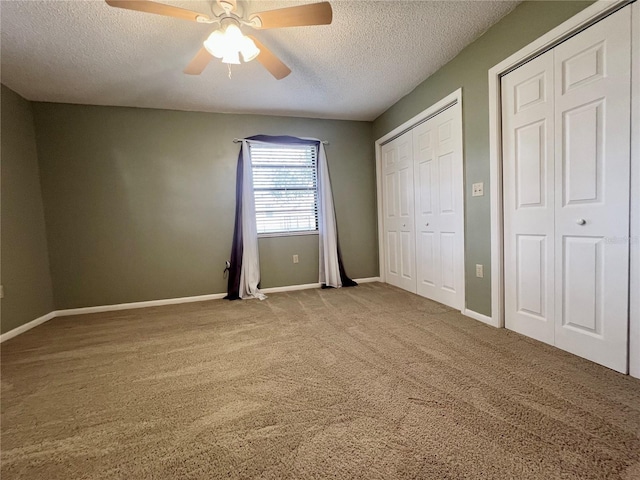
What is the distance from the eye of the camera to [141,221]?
3293 millimetres

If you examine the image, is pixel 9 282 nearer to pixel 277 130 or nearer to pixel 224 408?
pixel 224 408

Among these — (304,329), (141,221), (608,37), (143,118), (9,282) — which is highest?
(143,118)

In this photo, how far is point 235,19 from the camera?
1.73 metres

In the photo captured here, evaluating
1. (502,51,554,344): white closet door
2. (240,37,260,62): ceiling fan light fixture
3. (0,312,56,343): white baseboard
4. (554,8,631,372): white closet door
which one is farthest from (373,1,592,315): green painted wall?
(0,312,56,343): white baseboard

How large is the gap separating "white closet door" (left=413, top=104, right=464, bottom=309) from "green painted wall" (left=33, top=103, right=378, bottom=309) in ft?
4.83

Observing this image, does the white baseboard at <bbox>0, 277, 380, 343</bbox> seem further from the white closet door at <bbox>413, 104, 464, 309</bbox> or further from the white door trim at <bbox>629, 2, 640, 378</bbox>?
the white door trim at <bbox>629, 2, 640, 378</bbox>

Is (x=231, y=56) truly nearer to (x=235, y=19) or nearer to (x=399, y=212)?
(x=235, y=19)

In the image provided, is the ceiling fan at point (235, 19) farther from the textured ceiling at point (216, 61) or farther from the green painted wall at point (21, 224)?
the green painted wall at point (21, 224)

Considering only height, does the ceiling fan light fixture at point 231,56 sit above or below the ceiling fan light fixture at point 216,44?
below

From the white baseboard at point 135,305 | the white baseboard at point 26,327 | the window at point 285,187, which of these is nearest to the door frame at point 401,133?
the window at point 285,187

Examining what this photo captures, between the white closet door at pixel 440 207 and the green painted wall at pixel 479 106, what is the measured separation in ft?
0.34

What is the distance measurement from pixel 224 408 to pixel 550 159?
8.11 feet

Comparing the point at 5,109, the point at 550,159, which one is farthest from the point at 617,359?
the point at 5,109

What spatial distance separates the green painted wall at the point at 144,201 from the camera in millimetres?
3078
